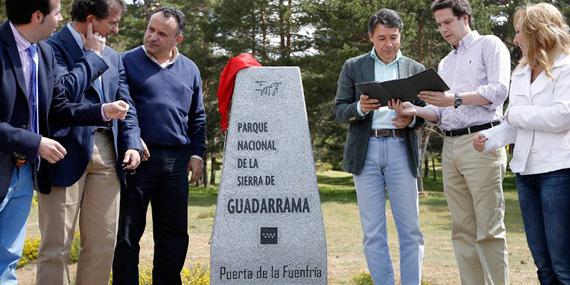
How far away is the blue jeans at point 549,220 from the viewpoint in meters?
3.91

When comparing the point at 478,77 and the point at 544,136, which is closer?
the point at 544,136

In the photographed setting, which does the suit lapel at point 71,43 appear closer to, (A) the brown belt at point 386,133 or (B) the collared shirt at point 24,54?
(B) the collared shirt at point 24,54

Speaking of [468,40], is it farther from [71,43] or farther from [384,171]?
[71,43]

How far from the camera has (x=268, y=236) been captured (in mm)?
5059

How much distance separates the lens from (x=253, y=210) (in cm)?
509

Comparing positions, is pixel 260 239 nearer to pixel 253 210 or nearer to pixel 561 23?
pixel 253 210

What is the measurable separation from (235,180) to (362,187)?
3.25ft

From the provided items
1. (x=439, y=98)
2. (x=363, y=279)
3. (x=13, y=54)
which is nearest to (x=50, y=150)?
(x=13, y=54)

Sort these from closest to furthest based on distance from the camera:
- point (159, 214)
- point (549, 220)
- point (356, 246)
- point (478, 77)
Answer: point (549, 220)
point (478, 77)
point (159, 214)
point (356, 246)

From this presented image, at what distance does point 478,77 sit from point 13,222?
3.32 meters

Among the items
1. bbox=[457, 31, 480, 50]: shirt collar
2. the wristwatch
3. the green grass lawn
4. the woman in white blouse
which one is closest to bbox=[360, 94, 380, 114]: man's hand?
the wristwatch

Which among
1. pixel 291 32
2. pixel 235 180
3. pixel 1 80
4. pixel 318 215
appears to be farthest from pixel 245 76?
pixel 291 32

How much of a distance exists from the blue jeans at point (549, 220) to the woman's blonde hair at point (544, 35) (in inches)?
26.4

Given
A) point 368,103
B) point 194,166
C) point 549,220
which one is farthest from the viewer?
point 194,166
